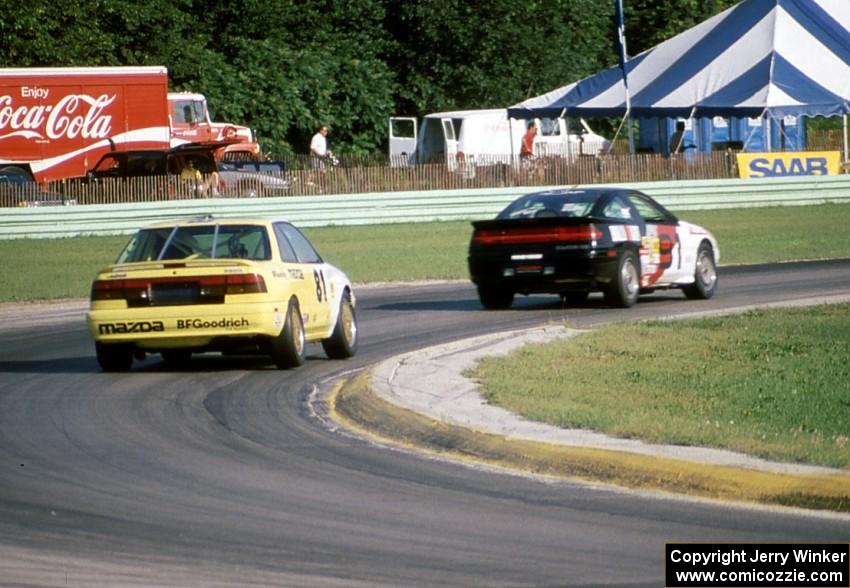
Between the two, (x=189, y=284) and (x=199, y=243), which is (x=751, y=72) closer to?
(x=199, y=243)

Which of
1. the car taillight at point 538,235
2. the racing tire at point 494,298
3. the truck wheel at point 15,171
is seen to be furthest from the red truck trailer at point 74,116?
the car taillight at point 538,235

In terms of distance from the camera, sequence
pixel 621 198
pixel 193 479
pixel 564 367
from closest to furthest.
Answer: pixel 193 479
pixel 564 367
pixel 621 198

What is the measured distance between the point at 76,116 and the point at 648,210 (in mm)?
26973

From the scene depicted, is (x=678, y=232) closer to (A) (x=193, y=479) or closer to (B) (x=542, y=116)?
(A) (x=193, y=479)

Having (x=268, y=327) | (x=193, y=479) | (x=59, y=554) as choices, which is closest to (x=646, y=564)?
(x=59, y=554)

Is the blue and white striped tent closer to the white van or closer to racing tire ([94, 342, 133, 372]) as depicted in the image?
the white van

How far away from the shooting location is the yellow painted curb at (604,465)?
27.3 ft

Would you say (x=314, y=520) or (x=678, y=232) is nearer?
(x=314, y=520)

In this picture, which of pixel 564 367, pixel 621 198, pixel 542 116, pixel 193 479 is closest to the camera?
pixel 193 479

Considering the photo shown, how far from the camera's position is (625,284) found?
1962cm

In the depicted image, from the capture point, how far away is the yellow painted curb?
328 inches

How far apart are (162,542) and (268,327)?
6.56 metres

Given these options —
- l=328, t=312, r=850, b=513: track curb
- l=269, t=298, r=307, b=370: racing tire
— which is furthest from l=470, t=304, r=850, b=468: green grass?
→ l=269, t=298, r=307, b=370: racing tire

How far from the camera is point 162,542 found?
7.62 m
